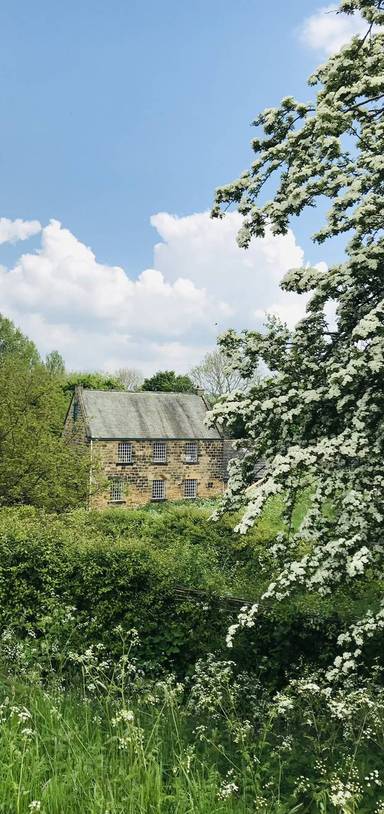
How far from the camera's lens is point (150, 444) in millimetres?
46562

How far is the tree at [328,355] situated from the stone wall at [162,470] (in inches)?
1363

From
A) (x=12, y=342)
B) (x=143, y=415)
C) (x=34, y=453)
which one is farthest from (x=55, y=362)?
(x=34, y=453)

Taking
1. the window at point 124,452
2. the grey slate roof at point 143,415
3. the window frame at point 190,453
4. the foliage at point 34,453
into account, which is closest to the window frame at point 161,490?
the window frame at point 190,453

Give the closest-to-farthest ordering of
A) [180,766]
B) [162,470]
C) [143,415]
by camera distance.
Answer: [180,766]
[162,470]
[143,415]

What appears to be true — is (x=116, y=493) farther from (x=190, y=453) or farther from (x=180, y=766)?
(x=180, y=766)

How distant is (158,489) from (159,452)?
9.21ft

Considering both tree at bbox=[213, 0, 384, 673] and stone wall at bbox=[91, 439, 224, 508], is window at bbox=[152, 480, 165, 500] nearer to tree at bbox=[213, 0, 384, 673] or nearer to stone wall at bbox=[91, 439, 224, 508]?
stone wall at bbox=[91, 439, 224, 508]

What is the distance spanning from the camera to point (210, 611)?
10977mm

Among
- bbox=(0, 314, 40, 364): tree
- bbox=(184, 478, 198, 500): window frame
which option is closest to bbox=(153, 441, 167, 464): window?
bbox=(184, 478, 198, 500): window frame

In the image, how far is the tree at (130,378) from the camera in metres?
82.8

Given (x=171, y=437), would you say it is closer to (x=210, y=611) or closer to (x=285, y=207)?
(x=210, y=611)

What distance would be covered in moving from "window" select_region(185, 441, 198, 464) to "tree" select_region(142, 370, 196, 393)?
827 inches

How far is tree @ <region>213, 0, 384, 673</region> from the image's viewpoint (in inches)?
265

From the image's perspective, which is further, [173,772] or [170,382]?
[170,382]
